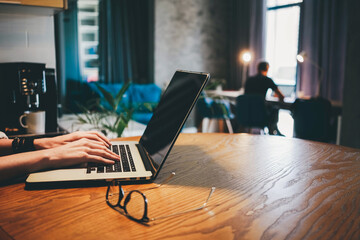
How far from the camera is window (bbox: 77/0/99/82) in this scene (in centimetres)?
554

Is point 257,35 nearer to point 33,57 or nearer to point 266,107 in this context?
point 266,107

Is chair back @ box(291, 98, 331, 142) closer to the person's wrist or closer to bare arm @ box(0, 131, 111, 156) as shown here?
bare arm @ box(0, 131, 111, 156)

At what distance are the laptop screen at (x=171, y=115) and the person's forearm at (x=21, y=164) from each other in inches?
12.2

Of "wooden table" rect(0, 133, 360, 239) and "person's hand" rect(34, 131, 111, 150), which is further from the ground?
"person's hand" rect(34, 131, 111, 150)

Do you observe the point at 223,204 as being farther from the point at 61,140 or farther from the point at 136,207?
the point at 61,140

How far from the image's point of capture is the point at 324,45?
489 cm

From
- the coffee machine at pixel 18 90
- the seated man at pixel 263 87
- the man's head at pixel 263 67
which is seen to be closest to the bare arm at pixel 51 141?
the coffee machine at pixel 18 90

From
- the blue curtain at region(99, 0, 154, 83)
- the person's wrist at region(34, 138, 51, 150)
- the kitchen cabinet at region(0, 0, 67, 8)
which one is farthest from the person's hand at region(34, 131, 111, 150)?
the blue curtain at region(99, 0, 154, 83)

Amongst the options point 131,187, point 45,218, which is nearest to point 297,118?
point 131,187

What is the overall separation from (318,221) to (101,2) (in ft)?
18.5

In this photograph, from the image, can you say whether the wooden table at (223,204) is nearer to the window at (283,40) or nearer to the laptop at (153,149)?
the laptop at (153,149)

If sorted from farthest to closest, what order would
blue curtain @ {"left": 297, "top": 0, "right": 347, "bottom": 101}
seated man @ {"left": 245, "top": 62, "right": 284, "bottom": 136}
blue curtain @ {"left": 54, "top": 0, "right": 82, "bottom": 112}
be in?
blue curtain @ {"left": 54, "top": 0, "right": 82, "bottom": 112}, blue curtain @ {"left": 297, "top": 0, "right": 347, "bottom": 101}, seated man @ {"left": 245, "top": 62, "right": 284, "bottom": 136}

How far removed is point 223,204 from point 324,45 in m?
4.79

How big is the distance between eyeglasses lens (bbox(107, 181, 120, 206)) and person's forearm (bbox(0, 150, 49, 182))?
0.73 ft
